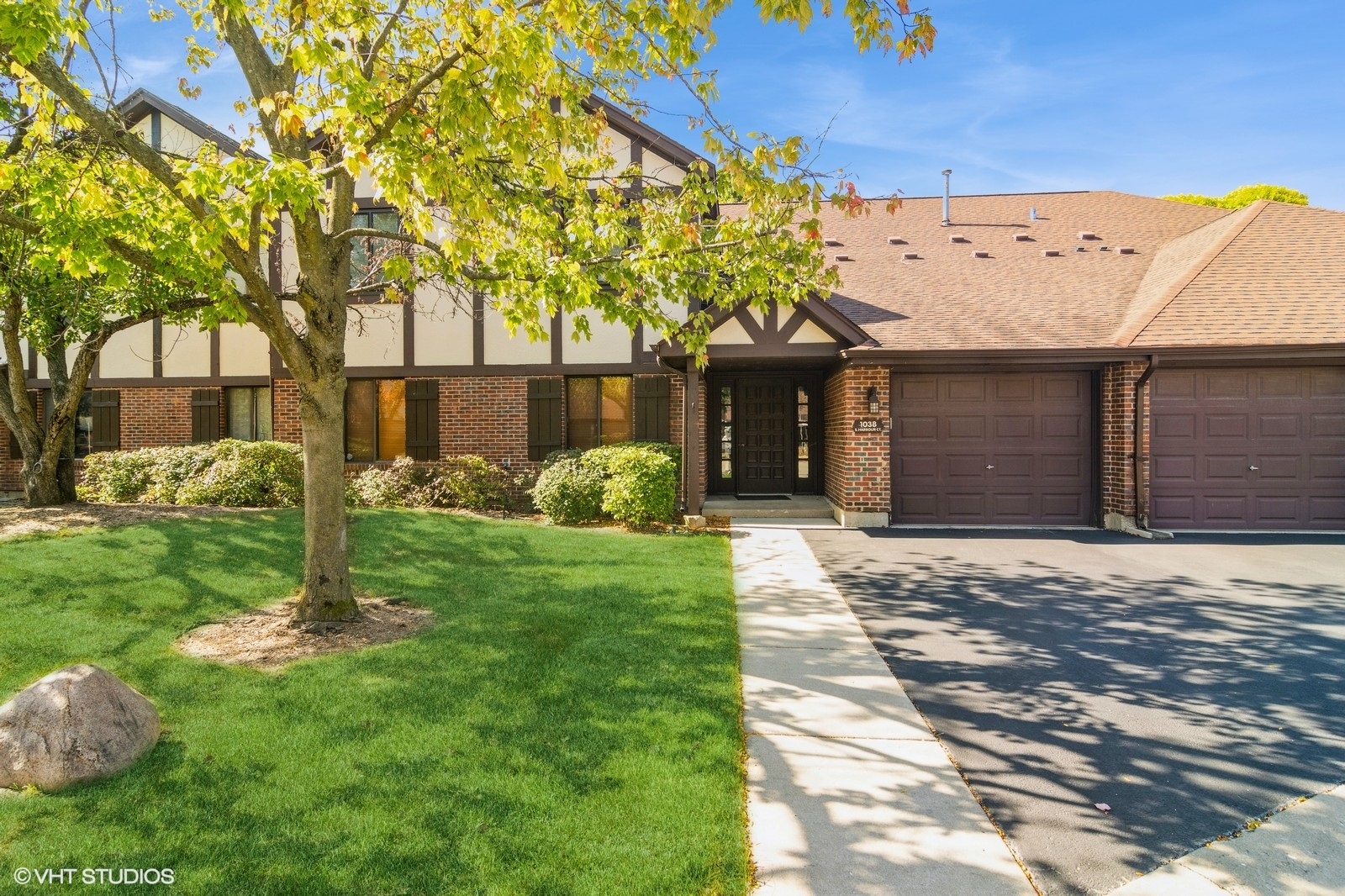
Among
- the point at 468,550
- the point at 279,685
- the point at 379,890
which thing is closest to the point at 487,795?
the point at 379,890

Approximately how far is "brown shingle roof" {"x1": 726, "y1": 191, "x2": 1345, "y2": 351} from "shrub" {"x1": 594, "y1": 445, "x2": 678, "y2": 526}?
4259 millimetres

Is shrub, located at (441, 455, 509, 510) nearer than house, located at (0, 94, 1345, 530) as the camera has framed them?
No

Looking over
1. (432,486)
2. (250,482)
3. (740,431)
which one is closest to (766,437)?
(740,431)

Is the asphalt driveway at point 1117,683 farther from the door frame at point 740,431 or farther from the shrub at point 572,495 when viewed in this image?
the door frame at point 740,431

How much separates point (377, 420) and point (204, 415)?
12.4ft

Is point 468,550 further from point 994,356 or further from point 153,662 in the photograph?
point 994,356

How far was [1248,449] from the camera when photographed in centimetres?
1089

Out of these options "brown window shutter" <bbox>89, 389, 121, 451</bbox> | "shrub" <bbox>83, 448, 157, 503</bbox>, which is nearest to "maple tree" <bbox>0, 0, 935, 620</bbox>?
"shrub" <bbox>83, 448, 157, 503</bbox>

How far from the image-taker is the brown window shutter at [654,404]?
12.9m

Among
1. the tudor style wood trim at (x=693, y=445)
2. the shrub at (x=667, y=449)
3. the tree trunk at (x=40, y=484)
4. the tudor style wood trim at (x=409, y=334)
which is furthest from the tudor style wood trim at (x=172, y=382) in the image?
the tudor style wood trim at (x=693, y=445)

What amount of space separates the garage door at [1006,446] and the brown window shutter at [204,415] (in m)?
13.3

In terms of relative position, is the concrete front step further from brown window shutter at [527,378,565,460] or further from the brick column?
the brick column

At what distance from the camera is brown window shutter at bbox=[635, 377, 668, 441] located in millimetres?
12930

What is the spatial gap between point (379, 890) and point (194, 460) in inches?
456
